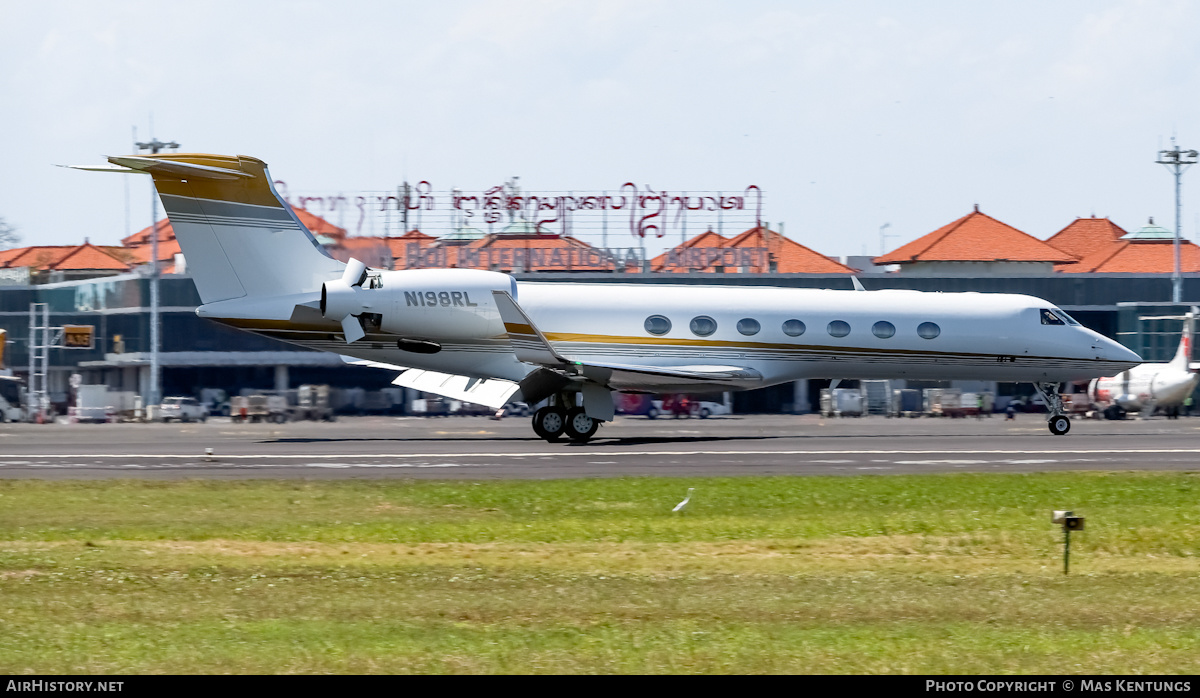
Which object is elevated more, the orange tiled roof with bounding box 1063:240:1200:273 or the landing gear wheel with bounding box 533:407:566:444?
the orange tiled roof with bounding box 1063:240:1200:273

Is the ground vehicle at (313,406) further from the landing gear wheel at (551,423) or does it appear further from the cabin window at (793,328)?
the cabin window at (793,328)

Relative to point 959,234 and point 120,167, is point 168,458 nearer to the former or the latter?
point 120,167

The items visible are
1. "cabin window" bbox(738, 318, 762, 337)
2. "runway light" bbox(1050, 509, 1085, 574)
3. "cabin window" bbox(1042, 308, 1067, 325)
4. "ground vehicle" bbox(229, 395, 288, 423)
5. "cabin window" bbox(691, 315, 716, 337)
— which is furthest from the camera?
"ground vehicle" bbox(229, 395, 288, 423)

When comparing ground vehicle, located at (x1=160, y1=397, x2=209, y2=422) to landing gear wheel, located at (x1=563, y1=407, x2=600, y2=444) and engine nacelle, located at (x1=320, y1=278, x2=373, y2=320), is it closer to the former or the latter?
engine nacelle, located at (x1=320, y1=278, x2=373, y2=320)

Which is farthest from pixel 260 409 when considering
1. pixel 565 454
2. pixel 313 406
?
pixel 565 454

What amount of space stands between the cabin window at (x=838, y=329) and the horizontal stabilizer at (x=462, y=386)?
750cm

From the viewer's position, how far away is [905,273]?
257ft

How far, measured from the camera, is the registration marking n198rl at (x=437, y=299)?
3023 cm

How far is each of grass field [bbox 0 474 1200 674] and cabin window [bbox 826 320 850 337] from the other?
1134 centimetres

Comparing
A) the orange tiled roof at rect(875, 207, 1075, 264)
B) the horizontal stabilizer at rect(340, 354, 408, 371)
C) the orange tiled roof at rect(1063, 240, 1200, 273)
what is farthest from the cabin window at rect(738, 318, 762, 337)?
the orange tiled roof at rect(1063, 240, 1200, 273)

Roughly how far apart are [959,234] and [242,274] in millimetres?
58873

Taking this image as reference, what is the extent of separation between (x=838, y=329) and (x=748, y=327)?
2.15m

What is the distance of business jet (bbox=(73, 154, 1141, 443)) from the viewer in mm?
30031

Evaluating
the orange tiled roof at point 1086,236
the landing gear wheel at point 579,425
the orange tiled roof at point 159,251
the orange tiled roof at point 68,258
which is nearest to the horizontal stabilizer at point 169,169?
the landing gear wheel at point 579,425
